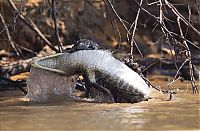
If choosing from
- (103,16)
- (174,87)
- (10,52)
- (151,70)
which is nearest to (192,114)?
(174,87)

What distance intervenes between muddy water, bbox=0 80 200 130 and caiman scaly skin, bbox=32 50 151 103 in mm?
124

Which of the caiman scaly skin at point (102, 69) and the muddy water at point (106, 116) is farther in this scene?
the caiman scaly skin at point (102, 69)

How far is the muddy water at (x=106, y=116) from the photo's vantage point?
10.3 feet

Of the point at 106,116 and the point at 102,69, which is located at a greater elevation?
the point at 102,69

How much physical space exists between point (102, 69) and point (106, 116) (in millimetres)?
737

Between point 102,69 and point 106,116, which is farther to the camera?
point 102,69

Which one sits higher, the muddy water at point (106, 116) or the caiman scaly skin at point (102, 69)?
the caiman scaly skin at point (102, 69)

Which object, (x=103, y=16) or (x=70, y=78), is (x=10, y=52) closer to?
(x=103, y=16)

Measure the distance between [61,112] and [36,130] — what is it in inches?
27.5

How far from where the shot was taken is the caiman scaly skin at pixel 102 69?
163 inches

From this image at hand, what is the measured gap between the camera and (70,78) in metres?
4.43

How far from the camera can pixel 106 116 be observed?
11.4 ft

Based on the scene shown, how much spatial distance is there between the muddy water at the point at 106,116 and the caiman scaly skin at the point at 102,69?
0.12 meters

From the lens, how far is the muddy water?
10.3 feet
